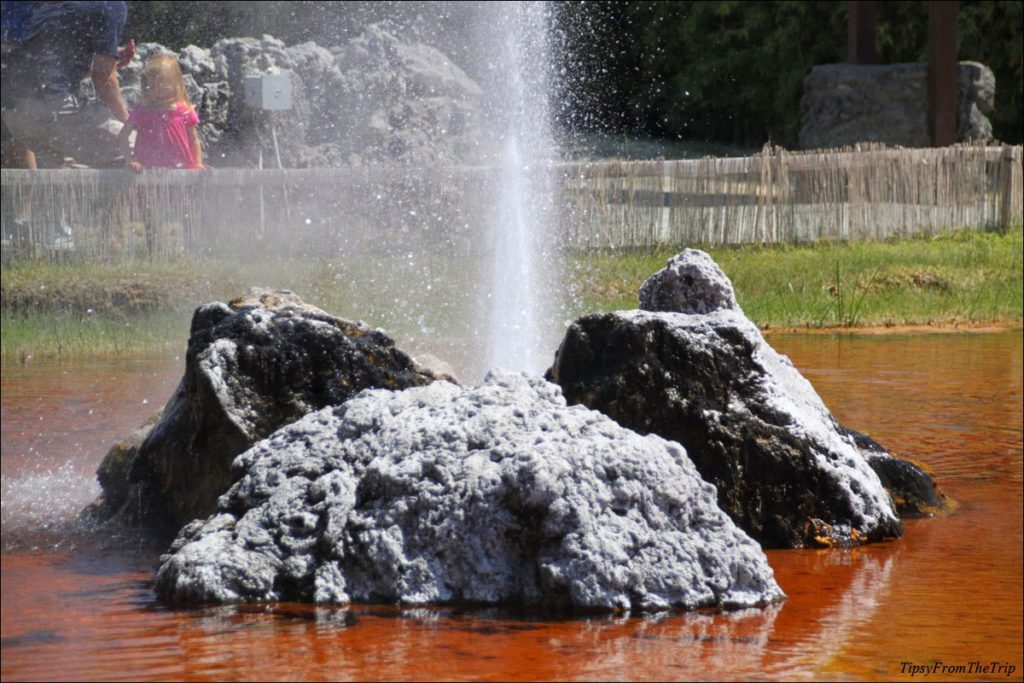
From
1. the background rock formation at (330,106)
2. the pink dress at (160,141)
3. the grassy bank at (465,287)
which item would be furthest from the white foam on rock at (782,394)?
the background rock formation at (330,106)

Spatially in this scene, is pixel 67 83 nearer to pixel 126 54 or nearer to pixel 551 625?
pixel 126 54

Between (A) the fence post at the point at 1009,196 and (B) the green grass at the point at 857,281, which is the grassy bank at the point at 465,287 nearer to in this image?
(B) the green grass at the point at 857,281

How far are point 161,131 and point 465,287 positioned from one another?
142 inches

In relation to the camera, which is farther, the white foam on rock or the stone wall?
the stone wall

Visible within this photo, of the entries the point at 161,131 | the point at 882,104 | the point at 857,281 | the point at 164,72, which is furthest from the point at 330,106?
the point at 857,281

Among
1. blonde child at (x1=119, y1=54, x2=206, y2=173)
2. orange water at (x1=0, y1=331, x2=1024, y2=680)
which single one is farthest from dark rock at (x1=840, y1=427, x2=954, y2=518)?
blonde child at (x1=119, y1=54, x2=206, y2=173)

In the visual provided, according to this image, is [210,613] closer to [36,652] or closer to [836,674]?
[36,652]

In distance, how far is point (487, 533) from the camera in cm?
376

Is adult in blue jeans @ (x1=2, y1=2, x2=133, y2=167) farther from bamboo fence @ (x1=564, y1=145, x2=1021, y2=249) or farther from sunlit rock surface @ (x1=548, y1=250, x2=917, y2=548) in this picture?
sunlit rock surface @ (x1=548, y1=250, x2=917, y2=548)

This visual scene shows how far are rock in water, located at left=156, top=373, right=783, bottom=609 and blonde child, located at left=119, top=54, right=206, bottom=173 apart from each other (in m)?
9.03

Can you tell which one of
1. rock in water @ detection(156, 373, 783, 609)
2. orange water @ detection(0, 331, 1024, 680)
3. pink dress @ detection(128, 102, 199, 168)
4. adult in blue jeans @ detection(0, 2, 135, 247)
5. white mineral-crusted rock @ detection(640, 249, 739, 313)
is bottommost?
orange water @ detection(0, 331, 1024, 680)

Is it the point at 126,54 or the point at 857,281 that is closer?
the point at 857,281

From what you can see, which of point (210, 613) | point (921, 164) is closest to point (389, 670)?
point (210, 613)

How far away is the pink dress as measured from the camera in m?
12.6
